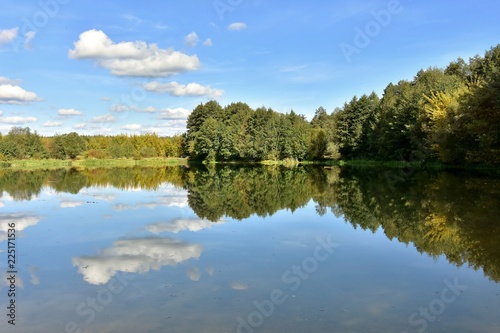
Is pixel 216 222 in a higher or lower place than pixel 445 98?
A: lower

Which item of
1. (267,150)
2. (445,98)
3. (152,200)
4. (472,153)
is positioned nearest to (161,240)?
(152,200)

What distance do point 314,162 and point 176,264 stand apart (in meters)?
73.4

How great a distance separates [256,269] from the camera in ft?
32.1

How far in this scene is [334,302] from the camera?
7492 mm

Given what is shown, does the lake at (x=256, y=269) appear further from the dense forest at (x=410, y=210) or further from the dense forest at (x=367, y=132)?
the dense forest at (x=367, y=132)

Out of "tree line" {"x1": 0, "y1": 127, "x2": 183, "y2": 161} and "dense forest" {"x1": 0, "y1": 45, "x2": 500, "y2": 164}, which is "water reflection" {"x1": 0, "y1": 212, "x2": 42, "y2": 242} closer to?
"dense forest" {"x1": 0, "y1": 45, "x2": 500, "y2": 164}

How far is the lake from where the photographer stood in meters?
6.82

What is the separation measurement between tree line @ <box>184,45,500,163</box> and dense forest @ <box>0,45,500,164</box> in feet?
0.35

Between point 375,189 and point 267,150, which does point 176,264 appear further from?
point 267,150

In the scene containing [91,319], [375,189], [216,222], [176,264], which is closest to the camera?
[91,319]

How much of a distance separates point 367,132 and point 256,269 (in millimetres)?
60630

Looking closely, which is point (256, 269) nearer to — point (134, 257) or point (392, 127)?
point (134, 257)

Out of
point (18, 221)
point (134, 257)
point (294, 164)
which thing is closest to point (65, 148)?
point (294, 164)

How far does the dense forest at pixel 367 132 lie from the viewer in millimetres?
39719
